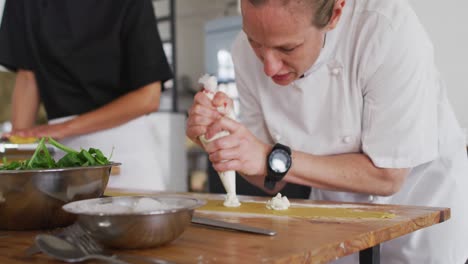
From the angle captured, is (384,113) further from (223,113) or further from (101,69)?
(101,69)

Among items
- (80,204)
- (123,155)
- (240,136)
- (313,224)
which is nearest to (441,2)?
(123,155)

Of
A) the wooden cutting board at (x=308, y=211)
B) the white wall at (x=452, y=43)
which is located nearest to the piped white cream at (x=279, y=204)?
the wooden cutting board at (x=308, y=211)

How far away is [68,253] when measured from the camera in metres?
0.74

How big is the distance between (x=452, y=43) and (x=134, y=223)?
287 cm

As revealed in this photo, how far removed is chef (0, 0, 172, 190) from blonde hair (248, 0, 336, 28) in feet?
2.87

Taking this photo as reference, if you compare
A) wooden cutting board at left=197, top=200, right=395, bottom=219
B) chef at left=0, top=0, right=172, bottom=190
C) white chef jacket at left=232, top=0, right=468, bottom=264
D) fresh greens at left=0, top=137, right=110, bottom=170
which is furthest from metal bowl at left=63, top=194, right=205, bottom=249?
chef at left=0, top=0, right=172, bottom=190

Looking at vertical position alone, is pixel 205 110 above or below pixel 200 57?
below

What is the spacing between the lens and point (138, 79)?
83.2 inches

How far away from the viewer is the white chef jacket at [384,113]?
4.92 ft

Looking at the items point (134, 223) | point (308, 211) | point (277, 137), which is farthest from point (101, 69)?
point (134, 223)

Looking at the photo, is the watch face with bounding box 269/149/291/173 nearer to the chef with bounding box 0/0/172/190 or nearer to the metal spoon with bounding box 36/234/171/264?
the metal spoon with bounding box 36/234/171/264

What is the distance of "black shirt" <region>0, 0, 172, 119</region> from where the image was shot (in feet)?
7.02

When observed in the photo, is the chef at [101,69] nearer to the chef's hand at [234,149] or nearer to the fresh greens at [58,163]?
the chef's hand at [234,149]

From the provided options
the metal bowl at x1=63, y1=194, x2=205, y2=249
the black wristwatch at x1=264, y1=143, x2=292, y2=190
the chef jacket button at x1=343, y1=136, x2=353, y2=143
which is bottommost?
the metal bowl at x1=63, y1=194, x2=205, y2=249
